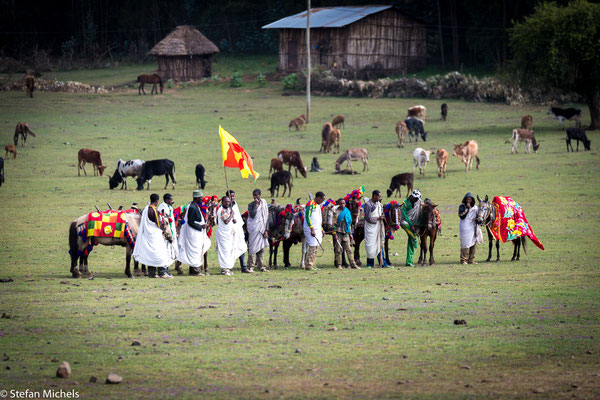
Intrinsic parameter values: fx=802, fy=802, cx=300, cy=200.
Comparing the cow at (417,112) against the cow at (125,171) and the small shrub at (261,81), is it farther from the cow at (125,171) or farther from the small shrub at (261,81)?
the cow at (125,171)

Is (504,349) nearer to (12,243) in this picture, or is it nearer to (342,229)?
(342,229)

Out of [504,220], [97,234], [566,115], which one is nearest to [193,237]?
[97,234]

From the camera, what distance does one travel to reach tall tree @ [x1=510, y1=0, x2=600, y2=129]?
43438 millimetres

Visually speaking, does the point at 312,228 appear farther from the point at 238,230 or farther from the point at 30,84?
the point at 30,84

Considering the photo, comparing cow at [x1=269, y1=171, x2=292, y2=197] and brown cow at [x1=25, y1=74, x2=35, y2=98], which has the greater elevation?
brown cow at [x1=25, y1=74, x2=35, y2=98]

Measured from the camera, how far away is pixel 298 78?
62438 mm

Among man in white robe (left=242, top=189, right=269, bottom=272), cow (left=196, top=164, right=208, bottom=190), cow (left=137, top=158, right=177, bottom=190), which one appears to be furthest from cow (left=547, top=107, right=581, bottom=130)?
man in white robe (left=242, top=189, right=269, bottom=272)


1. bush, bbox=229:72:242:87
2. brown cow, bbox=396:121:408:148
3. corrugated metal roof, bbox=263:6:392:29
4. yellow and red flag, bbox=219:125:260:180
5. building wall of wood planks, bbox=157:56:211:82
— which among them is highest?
corrugated metal roof, bbox=263:6:392:29

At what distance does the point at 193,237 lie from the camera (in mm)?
16172

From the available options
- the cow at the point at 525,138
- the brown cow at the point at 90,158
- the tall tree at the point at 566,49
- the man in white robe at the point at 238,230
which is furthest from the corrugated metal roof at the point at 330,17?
the man in white robe at the point at 238,230

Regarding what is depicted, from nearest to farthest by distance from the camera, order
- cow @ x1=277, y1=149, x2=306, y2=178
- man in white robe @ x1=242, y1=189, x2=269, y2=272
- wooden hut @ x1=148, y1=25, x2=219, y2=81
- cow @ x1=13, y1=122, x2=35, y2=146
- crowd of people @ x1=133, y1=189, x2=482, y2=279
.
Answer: crowd of people @ x1=133, y1=189, x2=482, y2=279 → man in white robe @ x1=242, y1=189, x2=269, y2=272 → cow @ x1=277, y1=149, x2=306, y2=178 → cow @ x1=13, y1=122, x2=35, y2=146 → wooden hut @ x1=148, y1=25, x2=219, y2=81

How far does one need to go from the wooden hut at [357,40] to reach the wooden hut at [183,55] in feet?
18.9

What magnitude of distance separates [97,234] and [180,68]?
52.6m

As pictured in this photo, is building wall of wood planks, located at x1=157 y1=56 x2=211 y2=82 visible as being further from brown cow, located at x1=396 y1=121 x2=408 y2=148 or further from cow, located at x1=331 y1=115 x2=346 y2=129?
brown cow, located at x1=396 y1=121 x2=408 y2=148
